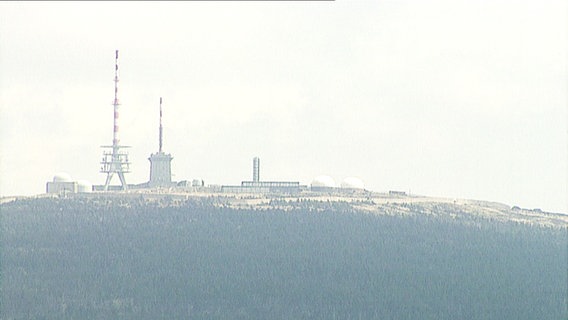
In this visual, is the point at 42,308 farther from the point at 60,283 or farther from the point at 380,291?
the point at 380,291

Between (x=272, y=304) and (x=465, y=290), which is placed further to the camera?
(x=465, y=290)

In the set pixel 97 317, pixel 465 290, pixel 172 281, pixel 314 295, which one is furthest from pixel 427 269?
pixel 97 317

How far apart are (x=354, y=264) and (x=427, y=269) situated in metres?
13.7

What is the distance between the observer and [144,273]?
189 meters

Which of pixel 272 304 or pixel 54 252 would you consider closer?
pixel 272 304

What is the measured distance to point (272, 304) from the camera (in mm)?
174375

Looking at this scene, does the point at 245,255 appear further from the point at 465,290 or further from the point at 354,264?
the point at 465,290

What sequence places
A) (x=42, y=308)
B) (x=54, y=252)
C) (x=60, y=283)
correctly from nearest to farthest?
(x=42, y=308) → (x=60, y=283) → (x=54, y=252)

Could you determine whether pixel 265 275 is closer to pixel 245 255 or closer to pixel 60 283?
pixel 245 255

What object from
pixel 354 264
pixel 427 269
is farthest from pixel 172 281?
pixel 427 269

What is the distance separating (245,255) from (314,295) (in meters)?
19.7

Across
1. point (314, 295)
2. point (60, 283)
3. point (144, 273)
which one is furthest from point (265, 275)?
point (60, 283)

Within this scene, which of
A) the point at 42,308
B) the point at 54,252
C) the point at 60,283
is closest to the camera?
the point at 42,308

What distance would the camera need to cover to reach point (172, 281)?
183750 mm
